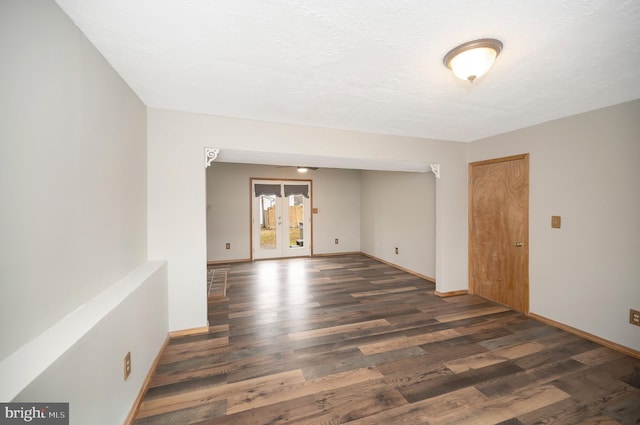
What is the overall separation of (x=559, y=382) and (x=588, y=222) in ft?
5.58

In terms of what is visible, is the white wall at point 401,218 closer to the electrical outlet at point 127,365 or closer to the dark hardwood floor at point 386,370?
the dark hardwood floor at point 386,370

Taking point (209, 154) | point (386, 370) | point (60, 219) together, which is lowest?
point (386, 370)

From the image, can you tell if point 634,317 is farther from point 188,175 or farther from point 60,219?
point 188,175

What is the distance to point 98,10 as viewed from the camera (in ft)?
4.23

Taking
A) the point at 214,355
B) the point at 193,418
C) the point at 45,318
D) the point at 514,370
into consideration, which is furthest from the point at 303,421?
the point at 514,370

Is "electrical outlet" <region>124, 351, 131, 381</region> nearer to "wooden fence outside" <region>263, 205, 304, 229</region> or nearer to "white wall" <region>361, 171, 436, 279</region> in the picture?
"white wall" <region>361, 171, 436, 279</region>

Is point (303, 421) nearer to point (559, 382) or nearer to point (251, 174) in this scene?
point (559, 382)

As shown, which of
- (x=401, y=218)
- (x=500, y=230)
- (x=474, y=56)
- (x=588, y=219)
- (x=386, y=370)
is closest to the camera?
(x=474, y=56)

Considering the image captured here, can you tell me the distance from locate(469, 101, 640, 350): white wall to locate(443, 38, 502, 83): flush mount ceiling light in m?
2.05

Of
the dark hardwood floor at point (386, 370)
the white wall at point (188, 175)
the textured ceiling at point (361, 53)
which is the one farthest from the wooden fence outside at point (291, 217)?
the textured ceiling at point (361, 53)

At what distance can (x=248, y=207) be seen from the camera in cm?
637

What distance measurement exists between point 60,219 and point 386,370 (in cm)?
245

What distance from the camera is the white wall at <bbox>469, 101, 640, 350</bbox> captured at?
2.44 m

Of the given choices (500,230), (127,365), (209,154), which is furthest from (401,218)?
(127,365)
